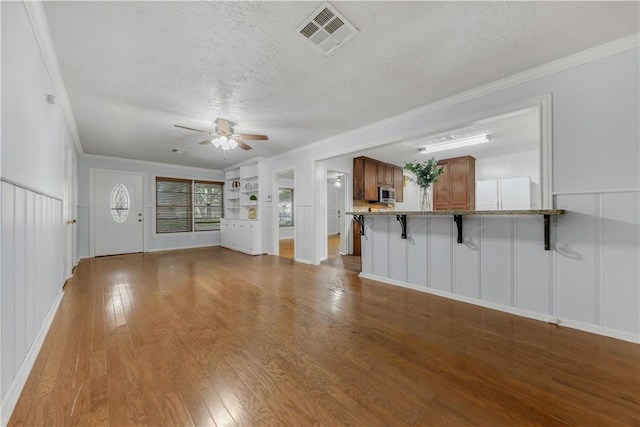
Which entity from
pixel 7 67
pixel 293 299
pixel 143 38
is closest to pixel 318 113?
pixel 143 38

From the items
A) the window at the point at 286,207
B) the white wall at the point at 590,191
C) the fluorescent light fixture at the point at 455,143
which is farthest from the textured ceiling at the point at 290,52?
the window at the point at 286,207

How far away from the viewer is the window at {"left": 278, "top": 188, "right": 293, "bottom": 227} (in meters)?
8.98

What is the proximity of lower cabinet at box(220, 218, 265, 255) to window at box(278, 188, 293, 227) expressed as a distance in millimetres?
2291

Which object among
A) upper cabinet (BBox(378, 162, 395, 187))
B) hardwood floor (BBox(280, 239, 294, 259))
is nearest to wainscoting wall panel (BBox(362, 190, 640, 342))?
upper cabinet (BBox(378, 162, 395, 187))

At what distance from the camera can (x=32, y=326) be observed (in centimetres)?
175

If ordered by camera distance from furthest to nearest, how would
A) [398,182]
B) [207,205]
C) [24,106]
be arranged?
[207,205]
[398,182]
[24,106]

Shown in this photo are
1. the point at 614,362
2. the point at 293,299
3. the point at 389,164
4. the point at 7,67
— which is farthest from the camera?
the point at 389,164

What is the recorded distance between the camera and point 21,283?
153cm

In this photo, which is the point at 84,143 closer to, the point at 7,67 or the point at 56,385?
the point at 7,67

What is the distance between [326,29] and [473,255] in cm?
270

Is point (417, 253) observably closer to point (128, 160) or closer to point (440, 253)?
point (440, 253)

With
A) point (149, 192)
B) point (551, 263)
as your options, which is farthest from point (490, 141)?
point (149, 192)

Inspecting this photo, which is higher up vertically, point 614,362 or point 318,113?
point 318,113

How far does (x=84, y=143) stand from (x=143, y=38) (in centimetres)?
430
